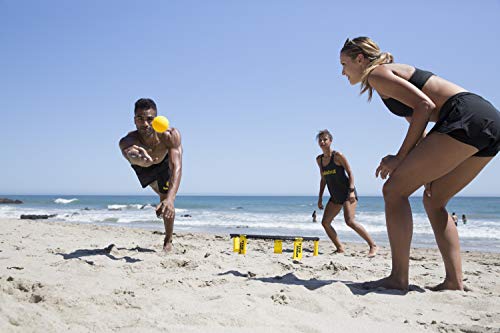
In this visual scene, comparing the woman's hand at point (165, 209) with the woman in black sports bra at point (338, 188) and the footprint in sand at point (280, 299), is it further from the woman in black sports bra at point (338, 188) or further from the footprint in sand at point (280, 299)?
the woman in black sports bra at point (338, 188)

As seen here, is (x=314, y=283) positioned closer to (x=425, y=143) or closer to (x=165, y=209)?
(x=425, y=143)

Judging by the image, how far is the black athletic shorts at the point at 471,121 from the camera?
2.80m

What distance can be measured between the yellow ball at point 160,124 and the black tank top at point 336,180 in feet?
9.90

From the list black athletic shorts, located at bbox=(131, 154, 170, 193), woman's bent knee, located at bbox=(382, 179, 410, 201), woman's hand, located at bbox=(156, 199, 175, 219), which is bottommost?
woman's hand, located at bbox=(156, 199, 175, 219)

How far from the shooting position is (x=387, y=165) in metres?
3.01

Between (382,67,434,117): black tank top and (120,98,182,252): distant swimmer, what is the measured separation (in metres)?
2.29

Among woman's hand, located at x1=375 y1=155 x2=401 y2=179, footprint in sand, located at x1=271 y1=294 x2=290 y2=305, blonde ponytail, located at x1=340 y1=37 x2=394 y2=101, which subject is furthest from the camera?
blonde ponytail, located at x1=340 y1=37 x2=394 y2=101

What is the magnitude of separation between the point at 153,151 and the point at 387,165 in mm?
2956

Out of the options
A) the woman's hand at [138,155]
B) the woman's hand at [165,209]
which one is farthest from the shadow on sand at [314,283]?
the woman's hand at [138,155]

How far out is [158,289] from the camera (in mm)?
2814

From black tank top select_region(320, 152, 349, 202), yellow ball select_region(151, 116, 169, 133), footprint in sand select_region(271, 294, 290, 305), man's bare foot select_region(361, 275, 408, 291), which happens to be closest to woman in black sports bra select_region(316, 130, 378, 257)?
black tank top select_region(320, 152, 349, 202)

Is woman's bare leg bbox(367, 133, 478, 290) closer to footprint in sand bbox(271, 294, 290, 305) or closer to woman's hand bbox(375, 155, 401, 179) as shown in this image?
woman's hand bbox(375, 155, 401, 179)

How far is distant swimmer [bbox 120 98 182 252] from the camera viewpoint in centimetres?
477

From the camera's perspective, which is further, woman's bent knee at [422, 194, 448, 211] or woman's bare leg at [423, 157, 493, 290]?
woman's bent knee at [422, 194, 448, 211]
